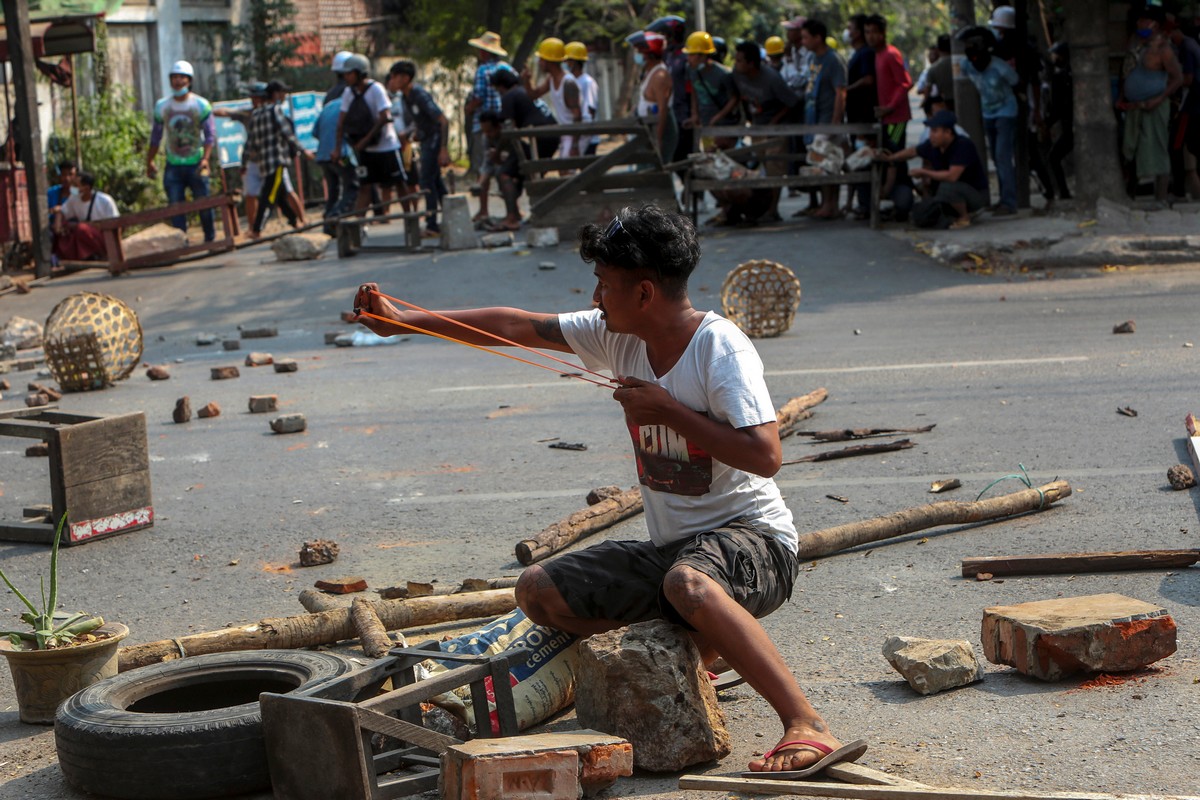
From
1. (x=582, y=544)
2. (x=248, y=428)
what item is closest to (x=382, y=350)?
(x=248, y=428)

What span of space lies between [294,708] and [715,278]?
11.4 meters

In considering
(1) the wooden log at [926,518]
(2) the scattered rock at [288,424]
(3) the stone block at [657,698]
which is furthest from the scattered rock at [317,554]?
(2) the scattered rock at [288,424]

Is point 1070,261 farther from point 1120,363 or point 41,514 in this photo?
point 41,514

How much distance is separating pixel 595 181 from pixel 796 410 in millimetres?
9857

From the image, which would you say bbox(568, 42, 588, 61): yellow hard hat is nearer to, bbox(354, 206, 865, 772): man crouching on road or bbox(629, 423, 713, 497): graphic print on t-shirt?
bbox(354, 206, 865, 772): man crouching on road

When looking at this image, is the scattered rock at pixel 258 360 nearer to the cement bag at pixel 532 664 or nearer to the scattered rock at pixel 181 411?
the scattered rock at pixel 181 411

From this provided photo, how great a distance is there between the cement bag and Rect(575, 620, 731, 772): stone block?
0.34 m

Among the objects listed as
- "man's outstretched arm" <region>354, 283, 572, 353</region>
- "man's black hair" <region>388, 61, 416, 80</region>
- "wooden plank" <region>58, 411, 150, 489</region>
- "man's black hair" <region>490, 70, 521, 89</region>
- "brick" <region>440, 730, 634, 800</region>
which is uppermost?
"man's black hair" <region>388, 61, 416, 80</region>

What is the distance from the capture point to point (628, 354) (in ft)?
13.8

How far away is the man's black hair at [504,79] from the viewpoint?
59.7 feet

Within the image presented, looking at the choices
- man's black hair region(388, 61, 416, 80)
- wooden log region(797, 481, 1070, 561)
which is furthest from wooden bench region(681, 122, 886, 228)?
wooden log region(797, 481, 1070, 561)

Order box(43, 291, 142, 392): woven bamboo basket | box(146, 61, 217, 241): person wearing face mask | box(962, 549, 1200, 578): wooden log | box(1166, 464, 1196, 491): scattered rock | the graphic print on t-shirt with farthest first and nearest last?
box(146, 61, 217, 241): person wearing face mask, box(43, 291, 142, 392): woven bamboo basket, box(1166, 464, 1196, 491): scattered rock, box(962, 549, 1200, 578): wooden log, the graphic print on t-shirt

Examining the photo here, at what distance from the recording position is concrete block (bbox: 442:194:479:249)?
17062 millimetres

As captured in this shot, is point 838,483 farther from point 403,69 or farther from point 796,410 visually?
point 403,69
